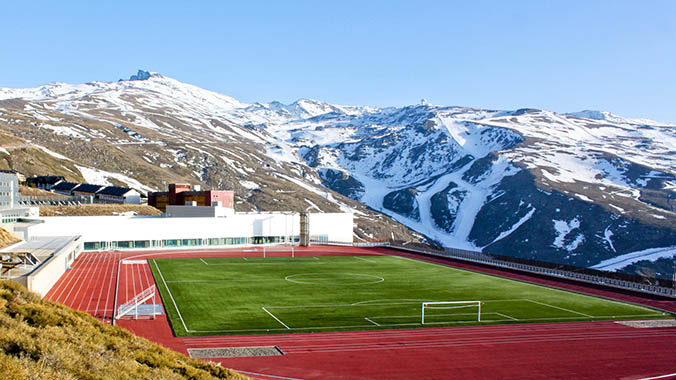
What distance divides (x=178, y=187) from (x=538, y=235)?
410 feet

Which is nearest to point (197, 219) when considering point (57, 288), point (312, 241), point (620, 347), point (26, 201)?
point (312, 241)

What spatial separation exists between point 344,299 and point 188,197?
232 feet

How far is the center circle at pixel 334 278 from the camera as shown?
46916 millimetres

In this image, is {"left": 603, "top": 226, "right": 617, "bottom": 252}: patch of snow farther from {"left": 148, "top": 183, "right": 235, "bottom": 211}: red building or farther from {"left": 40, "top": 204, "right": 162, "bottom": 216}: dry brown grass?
{"left": 40, "top": 204, "right": 162, "bottom": 216}: dry brown grass

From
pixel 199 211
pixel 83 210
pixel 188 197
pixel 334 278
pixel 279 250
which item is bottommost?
pixel 334 278

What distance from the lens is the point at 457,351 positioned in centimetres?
2577

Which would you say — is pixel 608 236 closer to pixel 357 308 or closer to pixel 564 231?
pixel 564 231

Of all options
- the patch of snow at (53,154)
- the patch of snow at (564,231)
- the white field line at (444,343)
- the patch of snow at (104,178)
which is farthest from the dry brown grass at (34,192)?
the patch of snow at (564,231)

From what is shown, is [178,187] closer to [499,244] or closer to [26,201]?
[26,201]

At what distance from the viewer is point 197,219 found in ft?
240

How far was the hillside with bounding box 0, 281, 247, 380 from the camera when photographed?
1157cm

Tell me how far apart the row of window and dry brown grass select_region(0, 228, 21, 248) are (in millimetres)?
16322

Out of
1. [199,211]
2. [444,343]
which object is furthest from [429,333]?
[199,211]

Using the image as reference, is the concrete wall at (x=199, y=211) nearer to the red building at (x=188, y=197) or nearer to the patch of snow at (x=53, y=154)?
the red building at (x=188, y=197)
